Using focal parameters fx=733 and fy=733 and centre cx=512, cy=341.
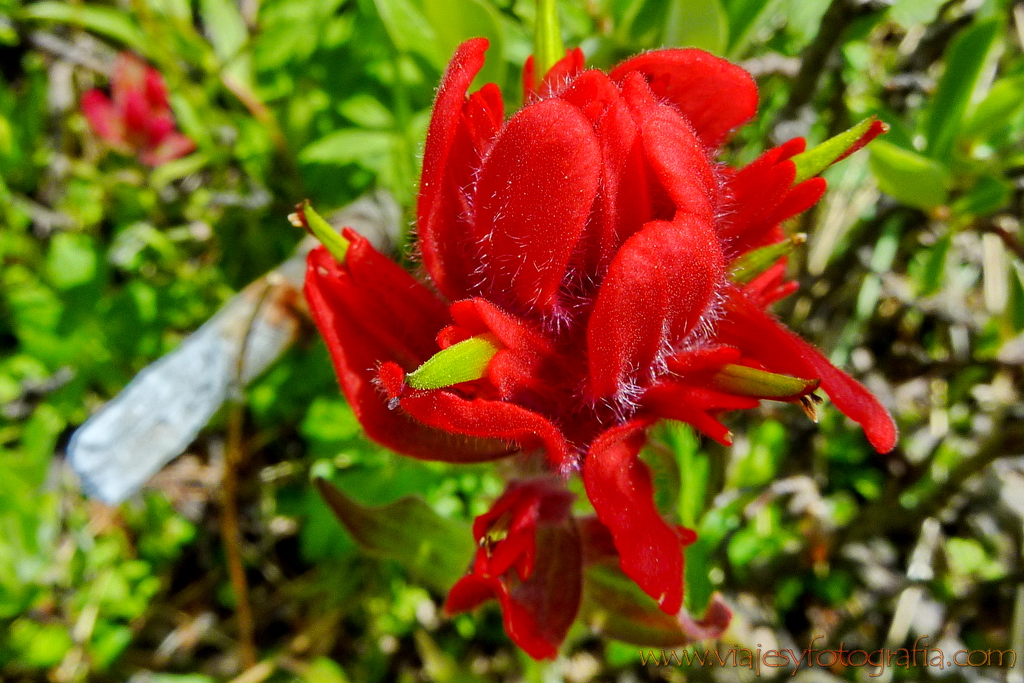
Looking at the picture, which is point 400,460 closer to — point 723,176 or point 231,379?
point 231,379

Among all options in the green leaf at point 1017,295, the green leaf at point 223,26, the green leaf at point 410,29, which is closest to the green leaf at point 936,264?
the green leaf at point 1017,295

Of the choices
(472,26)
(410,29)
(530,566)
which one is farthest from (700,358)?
(410,29)

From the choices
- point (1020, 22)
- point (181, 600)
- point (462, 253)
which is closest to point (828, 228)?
point (1020, 22)

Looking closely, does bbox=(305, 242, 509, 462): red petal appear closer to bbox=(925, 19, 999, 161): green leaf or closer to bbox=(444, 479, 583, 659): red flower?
bbox=(444, 479, 583, 659): red flower

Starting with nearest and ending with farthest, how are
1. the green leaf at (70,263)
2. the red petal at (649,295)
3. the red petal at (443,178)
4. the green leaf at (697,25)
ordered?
the red petal at (649,295) < the red petal at (443,178) < the green leaf at (697,25) < the green leaf at (70,263)

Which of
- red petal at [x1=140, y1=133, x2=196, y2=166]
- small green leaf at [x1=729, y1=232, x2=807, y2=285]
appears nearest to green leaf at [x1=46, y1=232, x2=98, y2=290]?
red petal at [x1=140, y1=133, x2=196, y2=166]

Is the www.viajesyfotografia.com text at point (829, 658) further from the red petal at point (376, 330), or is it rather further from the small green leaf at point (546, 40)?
the small green leaf at point (546, 40)
